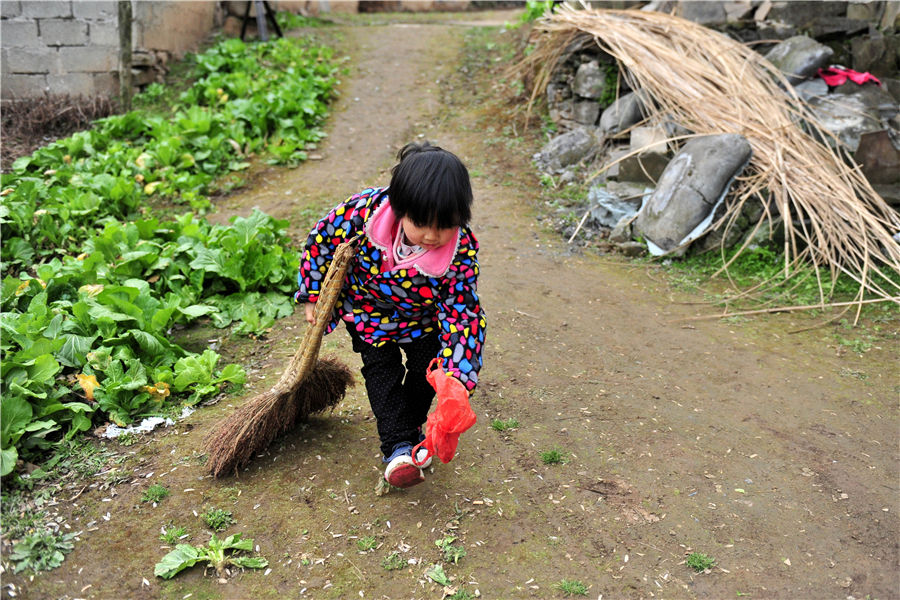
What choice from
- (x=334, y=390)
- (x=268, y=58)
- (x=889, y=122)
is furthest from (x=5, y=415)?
(x=268, y=58)

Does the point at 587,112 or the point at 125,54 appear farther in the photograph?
the point at 125,54

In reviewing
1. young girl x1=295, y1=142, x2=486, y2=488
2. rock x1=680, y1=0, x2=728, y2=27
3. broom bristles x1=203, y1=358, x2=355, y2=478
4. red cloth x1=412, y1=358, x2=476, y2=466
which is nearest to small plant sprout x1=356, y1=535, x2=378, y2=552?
young girl x1=295, y1=142, x2=486, y2=488

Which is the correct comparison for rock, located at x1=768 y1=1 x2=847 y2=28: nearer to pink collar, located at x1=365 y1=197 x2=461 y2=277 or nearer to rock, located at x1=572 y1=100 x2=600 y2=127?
rock, located at x1=572 y1=100 x2=600 y2=127

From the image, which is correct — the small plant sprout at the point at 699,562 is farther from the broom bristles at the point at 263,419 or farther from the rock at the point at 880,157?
the rock at the point at 880,157

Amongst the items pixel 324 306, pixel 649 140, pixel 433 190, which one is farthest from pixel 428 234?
pixel 649 140

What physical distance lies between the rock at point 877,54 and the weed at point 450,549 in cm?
556

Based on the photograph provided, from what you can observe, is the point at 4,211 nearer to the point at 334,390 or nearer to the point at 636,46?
the point at 334,390

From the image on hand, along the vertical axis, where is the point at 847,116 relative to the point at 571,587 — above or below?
above

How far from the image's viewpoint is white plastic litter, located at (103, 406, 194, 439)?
2.66 m

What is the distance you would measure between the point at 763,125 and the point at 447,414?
4253 millimetres

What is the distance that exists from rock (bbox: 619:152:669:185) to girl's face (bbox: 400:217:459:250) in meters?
3.56

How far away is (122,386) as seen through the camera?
8.97 feet

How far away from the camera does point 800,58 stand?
18.1ft

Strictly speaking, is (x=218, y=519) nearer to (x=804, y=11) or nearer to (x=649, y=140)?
(x=649, y=140)
